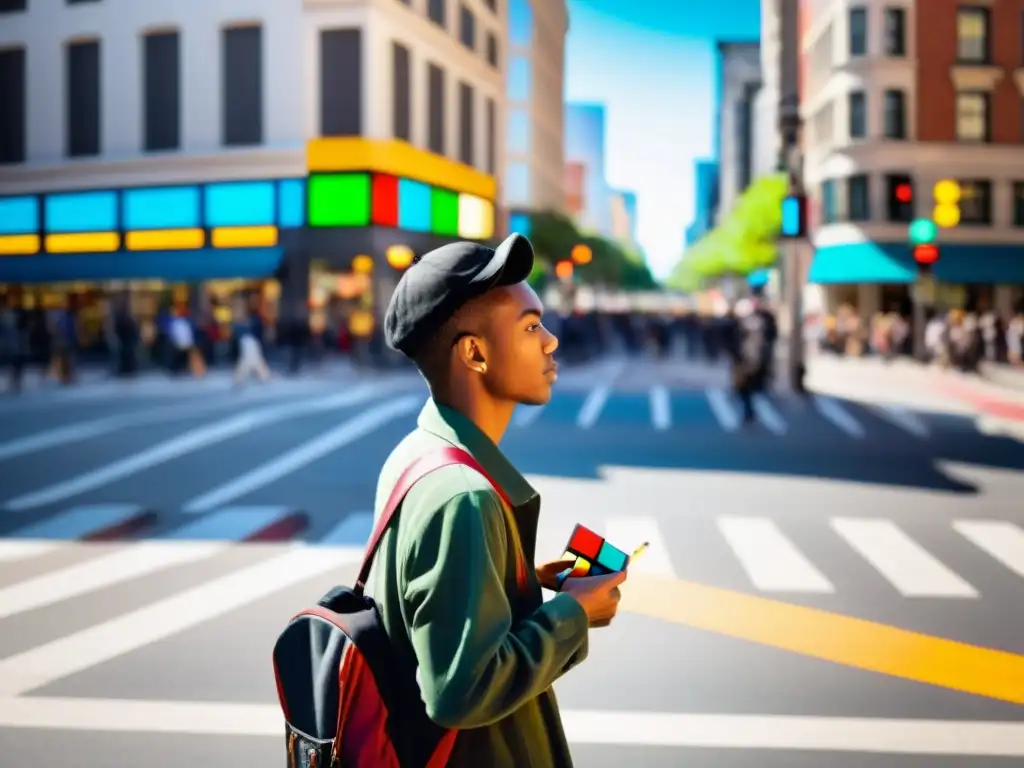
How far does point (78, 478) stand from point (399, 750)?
39.1 ft

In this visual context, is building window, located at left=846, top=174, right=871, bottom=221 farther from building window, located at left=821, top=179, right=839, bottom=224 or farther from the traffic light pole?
the traffic light pole

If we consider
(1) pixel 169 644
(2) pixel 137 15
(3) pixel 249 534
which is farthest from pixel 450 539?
(2) pixel 137 15

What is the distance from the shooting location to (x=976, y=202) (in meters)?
51.7

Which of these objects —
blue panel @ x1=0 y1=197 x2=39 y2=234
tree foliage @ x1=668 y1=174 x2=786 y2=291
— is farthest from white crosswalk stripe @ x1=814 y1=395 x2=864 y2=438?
tree foliage @ x1=668 y1=174 x2=786 y2=291

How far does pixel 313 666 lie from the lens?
2.28 m

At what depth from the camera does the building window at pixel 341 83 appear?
39562 mm

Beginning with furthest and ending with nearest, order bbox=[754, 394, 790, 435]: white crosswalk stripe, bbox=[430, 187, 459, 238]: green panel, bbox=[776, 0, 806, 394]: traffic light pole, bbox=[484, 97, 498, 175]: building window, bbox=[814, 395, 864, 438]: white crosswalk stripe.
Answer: bbox=[484, 97, 498, 175]: building window → bbox=[430, 187, 459, 238]: green panel → bbox=[776, 0, 806, 394]: traffic light pole → bbox=[754, 394, 790, 435]: white crosswalk stripe → bbox=[814, 395, 864, 438]: white crosswalk stripe

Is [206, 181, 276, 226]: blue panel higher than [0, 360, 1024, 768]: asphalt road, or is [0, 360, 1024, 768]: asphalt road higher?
[206, 181, 276, 226]: blue panel

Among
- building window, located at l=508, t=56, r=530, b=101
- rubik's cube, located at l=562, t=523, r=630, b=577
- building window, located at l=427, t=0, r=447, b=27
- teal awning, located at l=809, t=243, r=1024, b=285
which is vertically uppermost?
building window, located at l=508, t=56, r=530, b=101

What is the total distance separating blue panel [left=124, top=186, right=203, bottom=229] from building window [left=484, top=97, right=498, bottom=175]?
44.1ft

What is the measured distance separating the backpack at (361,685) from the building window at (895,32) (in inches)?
2123

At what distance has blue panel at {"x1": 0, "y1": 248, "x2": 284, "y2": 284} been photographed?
39.0 metres

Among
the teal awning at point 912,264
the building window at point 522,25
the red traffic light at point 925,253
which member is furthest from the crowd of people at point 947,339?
the building window at point 522,25

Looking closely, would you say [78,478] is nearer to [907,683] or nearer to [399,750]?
[907,683]
